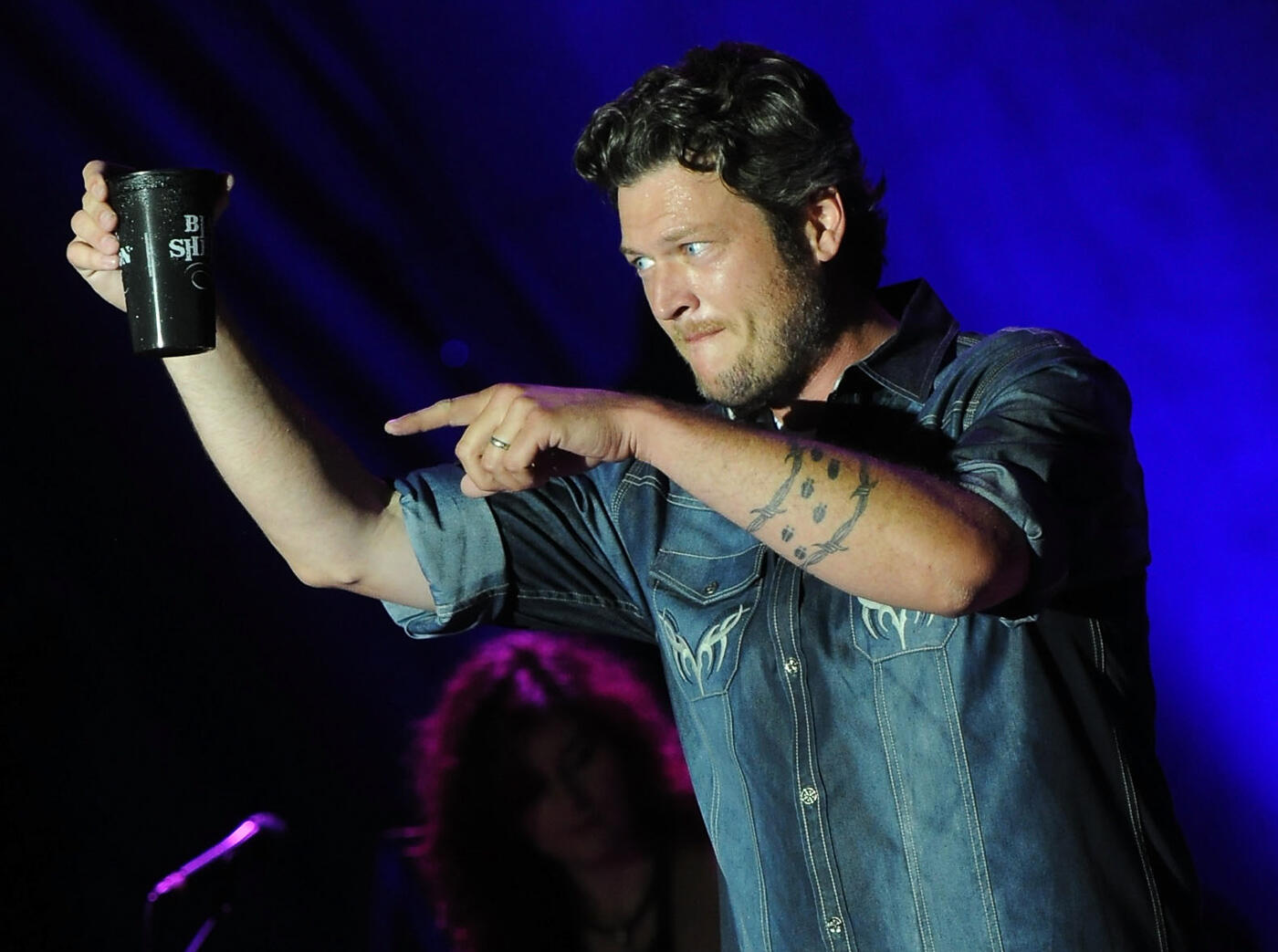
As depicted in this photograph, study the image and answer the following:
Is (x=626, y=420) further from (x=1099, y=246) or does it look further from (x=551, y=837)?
(x=551, y=837)

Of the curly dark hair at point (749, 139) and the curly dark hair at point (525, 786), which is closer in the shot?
the curly dark hair at point (749, 139)

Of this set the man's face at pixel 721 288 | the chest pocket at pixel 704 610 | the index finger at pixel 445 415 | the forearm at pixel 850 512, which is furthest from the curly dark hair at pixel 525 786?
the forearm at pixel 850 512

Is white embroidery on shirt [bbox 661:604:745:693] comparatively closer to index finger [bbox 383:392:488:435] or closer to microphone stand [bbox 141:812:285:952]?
index finger [bbox 383:392:488:435]

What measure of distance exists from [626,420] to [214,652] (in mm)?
1405

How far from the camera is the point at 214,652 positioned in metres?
2.38

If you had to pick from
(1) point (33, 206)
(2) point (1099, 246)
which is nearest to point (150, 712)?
(1) point (33, 206)

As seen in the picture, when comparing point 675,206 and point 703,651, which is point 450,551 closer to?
point 703,651

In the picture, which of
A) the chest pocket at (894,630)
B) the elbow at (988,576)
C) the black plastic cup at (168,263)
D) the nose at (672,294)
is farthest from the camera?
the nose at (672,294)

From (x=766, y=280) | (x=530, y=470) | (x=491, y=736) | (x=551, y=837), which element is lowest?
(x=551, y=837)

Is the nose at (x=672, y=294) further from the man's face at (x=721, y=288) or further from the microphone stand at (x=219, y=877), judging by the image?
the microphone stand at (x=219, y=877)

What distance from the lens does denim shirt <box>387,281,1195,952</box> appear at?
1418 mm

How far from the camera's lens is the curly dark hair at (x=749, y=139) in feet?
6.16

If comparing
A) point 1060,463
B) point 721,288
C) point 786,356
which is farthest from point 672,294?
point 1060,463

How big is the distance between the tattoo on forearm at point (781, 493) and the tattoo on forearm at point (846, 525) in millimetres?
34
